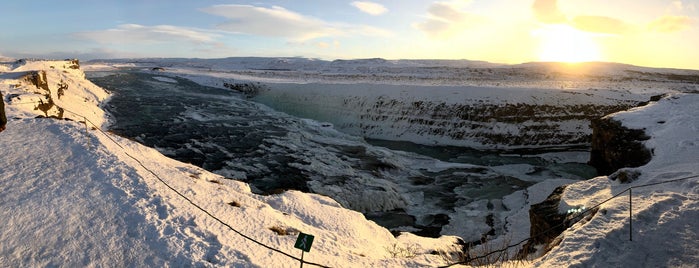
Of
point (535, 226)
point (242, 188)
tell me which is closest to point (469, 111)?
point (535, 226)

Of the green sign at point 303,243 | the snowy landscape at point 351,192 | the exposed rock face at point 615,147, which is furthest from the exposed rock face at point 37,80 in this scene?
the exposed rock face at point 615,147

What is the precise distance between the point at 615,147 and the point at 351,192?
40.8 ft

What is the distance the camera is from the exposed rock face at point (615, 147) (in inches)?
650

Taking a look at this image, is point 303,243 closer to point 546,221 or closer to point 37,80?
point 546,221

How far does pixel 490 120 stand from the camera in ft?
104

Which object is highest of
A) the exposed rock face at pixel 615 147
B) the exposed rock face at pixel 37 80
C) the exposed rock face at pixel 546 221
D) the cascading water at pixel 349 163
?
the exposed rock face at pixel 37 80

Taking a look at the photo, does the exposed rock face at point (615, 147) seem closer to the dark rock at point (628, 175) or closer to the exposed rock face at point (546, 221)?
the dark rock at point (628, 175)

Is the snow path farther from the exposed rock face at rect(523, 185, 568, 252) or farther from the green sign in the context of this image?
the exposed rock face at rect(523, 185, 568, 252)

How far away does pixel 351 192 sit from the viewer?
17.5 meters

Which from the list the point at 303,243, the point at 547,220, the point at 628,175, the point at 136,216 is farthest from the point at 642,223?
the point at 136,216

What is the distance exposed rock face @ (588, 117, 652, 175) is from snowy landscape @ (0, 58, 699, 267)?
322mm

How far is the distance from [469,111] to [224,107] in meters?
22.9

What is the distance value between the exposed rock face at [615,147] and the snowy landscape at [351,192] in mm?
322

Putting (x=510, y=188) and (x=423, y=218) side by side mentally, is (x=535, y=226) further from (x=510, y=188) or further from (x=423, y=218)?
(x=510, y=188)
